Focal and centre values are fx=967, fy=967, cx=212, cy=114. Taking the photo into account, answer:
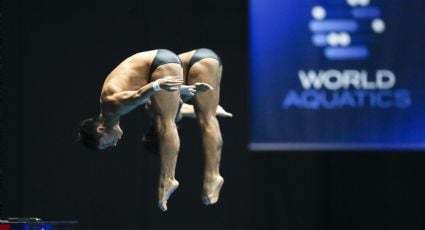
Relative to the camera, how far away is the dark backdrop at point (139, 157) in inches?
416

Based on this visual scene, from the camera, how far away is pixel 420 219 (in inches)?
419

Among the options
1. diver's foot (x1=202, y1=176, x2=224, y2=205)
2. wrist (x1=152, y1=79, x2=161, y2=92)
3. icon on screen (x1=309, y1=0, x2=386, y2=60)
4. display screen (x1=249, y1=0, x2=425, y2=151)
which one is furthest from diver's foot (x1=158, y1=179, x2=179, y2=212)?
icon on screen (x1=309, y1=0, x2=386, y2=60)

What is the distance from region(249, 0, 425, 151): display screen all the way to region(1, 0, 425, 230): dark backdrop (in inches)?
6.5

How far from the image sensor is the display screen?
34.9 feet

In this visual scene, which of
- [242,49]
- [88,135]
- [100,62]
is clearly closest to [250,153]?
[242,49]

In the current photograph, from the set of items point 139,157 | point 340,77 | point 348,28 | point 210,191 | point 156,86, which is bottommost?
point 210,191

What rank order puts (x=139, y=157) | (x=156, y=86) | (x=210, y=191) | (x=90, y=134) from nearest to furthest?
(x=156, y=86) < (x=90, y=134) < (x=210, y=191) < (x=139, y=157)

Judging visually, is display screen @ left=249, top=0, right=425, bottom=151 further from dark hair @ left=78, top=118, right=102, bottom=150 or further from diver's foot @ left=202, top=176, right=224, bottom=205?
dark hair @ left=78, top=118, right=102, bottom=150

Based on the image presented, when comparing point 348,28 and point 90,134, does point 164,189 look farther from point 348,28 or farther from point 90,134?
point 348,28

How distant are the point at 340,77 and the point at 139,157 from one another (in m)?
2.38

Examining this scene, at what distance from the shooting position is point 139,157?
419 inches

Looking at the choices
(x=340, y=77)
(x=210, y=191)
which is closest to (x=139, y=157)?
(x=340, y=77)

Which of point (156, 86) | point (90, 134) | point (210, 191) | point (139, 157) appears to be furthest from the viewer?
point (139, 157)

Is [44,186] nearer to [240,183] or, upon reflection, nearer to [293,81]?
[240,183]
